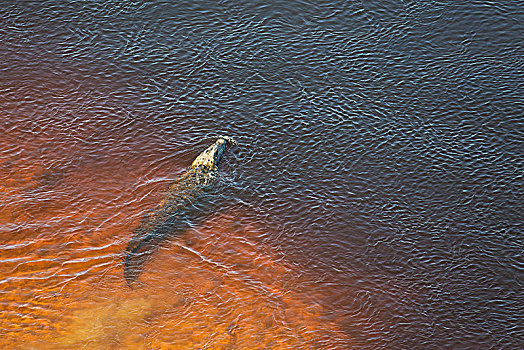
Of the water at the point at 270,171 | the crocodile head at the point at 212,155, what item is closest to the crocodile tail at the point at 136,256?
the water at the point at 270,171

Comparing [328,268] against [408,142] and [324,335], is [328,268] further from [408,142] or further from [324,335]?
[408,142]

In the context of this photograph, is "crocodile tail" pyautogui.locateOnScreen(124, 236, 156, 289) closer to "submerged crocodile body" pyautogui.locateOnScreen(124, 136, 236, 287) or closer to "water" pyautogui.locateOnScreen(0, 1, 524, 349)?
"submerged crocodile body" pyautogui.locateOnScreen(124, 136, 236, 287)

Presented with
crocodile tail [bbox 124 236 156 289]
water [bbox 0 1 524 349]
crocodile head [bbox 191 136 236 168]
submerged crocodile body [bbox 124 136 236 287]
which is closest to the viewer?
water [bbox 0 1 524 349]

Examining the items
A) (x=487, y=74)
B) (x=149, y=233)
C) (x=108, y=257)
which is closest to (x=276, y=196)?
(x=149, y=233)

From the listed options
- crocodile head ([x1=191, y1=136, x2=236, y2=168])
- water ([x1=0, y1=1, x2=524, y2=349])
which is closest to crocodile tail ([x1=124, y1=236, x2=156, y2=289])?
water ([x1=0, y1=1, x2=524, y2=349])

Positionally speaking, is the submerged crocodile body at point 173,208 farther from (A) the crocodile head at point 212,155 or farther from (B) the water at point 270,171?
(B) the water at point 270,171

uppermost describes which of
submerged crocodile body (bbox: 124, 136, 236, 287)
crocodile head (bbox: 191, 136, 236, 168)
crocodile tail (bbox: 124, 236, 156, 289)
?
crocodile head (bbox: 191, 136, 236, 168)

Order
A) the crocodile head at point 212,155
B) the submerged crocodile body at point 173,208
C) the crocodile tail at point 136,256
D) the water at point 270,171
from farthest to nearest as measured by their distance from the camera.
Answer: the crocodile head at point 212,155, the submerged crocodile body at point 173,208, the crocodile tail at point 136,256, the water at point 270,171
